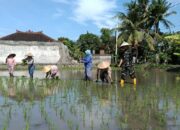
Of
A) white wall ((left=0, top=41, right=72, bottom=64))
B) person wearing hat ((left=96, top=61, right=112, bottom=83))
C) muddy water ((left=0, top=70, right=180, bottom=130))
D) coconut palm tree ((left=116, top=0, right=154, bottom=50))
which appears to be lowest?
muddy water ((left=0, top=70, right=180, bottom=130))

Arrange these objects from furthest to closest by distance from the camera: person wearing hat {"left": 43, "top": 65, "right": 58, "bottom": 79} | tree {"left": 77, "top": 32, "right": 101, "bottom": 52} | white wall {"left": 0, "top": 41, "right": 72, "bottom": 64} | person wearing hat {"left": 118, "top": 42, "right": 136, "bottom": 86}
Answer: tree {"left": 77, "top": 32, "right": 101, "bottom": 52} → white wall {"left": 0, "top": 41, "right": 72, "bottom": 64} → person wearing hat {"left": 43, "top": 65, "right": 58, "bottom": 79} → person wearing hat {"left": 118, "top": 42, "right": 136, "bottom": 86}

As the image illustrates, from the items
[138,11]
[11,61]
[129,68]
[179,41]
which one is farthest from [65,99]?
[138,11]

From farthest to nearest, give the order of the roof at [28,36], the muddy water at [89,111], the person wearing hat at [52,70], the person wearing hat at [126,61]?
the roof at [28,36] < the person wearing hat at [52,70] < the person wearing hat at [126,61] < the muddy water at [89,111]

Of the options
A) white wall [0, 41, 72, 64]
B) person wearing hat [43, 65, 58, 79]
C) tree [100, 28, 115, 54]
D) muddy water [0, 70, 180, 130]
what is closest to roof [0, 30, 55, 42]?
tree [100, 28, 115, 54]

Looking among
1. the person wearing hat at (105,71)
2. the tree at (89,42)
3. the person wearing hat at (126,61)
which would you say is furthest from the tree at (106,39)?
the person wearing hat at (126,61)

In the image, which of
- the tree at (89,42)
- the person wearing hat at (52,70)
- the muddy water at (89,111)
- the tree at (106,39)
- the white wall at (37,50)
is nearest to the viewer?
the muddy water at (89,111)

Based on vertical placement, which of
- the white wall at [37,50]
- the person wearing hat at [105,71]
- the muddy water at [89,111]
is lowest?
the muddy water at [89,111]

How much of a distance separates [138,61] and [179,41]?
1443 centimetres

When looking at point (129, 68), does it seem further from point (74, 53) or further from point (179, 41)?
point (74, 53)

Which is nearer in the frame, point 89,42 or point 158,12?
point 158,12

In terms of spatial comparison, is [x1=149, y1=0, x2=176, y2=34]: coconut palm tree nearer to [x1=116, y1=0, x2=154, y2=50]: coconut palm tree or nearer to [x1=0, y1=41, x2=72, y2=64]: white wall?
[x1=116, y1=0, x2=154, y2=50]: coconut palm tree

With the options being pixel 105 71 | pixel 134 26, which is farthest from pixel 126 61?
pixel 134 26

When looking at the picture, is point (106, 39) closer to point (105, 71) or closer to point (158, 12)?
point (158, 12)

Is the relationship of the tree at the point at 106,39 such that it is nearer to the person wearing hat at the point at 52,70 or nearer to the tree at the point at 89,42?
the tree at the point at 89,42
